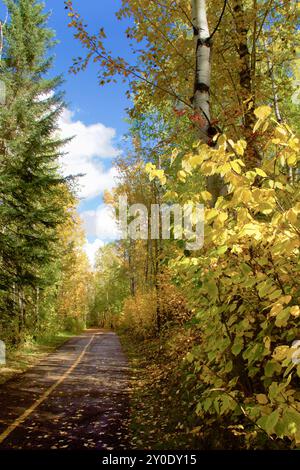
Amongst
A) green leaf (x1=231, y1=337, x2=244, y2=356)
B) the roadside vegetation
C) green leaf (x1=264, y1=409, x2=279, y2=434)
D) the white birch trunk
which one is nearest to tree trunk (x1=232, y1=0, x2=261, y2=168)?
the roadside vegetation

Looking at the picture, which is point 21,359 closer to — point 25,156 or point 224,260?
point 25,156

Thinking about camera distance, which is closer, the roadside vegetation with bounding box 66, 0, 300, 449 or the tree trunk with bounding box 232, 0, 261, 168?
the roadside vegetation with bounding box 66, 0, 300, 449

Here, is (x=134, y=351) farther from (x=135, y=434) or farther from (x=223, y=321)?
(x=223, y=321)

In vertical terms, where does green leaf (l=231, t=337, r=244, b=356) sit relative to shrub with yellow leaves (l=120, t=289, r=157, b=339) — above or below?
above

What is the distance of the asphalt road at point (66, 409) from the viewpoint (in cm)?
586

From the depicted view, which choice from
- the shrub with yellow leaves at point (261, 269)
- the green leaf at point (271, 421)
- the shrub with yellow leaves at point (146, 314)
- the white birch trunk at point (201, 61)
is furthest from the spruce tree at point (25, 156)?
the green leaf at point (271, 421)

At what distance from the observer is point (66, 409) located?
304 inches

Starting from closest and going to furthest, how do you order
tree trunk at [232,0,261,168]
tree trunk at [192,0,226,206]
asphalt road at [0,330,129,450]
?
tree trunk at [192,0,226,206] < asphalt road at [0,330,129,450] < tree trunk at [232,0,261,168]

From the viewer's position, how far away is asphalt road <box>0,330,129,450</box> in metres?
5.86

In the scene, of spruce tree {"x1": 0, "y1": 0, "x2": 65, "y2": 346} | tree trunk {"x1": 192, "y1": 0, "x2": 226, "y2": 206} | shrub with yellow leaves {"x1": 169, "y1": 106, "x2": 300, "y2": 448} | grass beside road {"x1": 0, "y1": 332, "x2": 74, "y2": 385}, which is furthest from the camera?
spruce tree {"x1": 0, "y1": 0, "x2": 65, "y2": 346}

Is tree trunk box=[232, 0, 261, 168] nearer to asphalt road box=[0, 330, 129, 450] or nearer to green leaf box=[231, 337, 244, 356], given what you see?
green leaf box=[231, 337, 244, 356]

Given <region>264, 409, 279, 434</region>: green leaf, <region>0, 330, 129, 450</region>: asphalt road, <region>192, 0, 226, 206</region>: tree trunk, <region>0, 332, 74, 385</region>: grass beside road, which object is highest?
<region>192, 0, 226, 206</region>: tree trunk

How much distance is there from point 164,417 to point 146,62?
22.4ft
